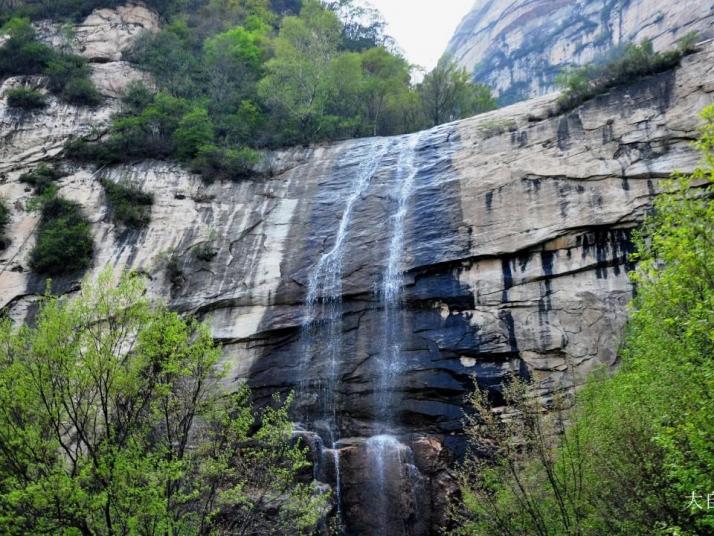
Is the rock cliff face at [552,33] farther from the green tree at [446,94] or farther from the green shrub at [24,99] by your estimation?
the green shrub at [24,99]

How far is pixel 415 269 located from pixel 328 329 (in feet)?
11.2

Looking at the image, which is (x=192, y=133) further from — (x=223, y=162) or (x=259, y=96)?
(x=259, y=96)

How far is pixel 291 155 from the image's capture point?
25.1 m

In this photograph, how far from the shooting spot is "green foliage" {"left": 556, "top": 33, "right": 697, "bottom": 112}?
64.4 feet

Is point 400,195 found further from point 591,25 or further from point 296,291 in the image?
point 591,25

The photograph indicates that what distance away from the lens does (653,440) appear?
774cm

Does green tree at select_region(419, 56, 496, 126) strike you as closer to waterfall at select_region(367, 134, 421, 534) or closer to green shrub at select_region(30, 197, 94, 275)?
waterfall at select_region(367, 134, 421, 534)

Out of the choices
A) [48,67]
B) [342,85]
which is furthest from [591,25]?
[48,67]

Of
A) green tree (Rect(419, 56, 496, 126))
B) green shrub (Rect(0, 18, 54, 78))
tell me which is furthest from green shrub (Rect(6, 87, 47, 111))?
green tree (Rect(419, 56, 496, 126))

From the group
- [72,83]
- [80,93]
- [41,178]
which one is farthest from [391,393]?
[72,83]

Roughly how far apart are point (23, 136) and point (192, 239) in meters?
10.5

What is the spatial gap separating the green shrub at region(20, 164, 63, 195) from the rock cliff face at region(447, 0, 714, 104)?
116ft

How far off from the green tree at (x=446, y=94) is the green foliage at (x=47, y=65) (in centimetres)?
1670

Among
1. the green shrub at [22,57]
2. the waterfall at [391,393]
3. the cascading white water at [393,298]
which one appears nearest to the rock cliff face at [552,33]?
the cascading white water at [393,298]
